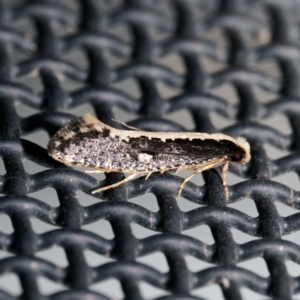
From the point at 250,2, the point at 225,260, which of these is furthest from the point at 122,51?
the point at 225,260

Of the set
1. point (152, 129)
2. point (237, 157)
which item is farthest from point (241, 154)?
point (152, 129)

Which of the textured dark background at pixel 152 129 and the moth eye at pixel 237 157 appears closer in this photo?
the textured dark background at pixel 152 129

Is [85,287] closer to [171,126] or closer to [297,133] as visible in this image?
[171,126]

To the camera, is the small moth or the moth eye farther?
the moth eye

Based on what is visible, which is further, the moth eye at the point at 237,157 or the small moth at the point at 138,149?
the moth eye at the point at 237,157
